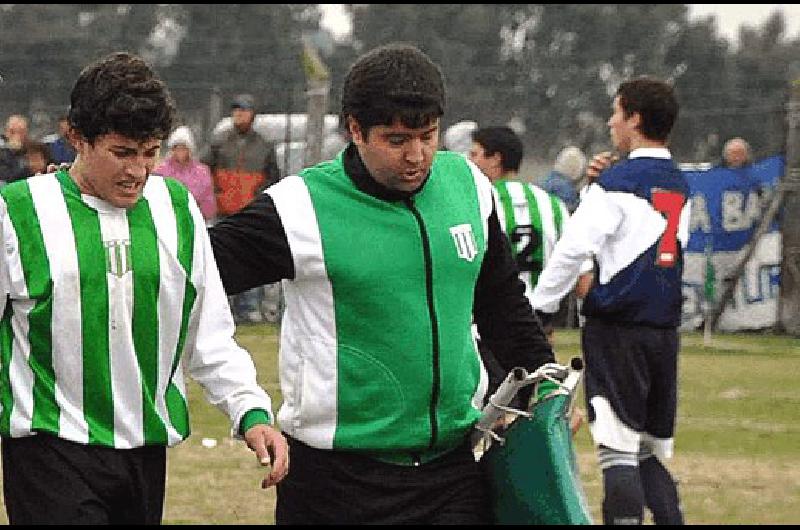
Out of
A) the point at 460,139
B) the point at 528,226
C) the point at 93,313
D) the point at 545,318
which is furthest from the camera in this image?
the point at 460,139

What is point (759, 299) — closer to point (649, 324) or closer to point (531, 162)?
point (531, 162)

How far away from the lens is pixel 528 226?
29.7 ft

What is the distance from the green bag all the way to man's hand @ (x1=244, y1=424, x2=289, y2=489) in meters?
0.57

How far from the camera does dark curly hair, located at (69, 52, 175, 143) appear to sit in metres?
4.50

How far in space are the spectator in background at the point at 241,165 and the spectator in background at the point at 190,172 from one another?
0.87ft

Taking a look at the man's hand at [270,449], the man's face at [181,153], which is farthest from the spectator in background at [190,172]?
the man's hand at [270,449]

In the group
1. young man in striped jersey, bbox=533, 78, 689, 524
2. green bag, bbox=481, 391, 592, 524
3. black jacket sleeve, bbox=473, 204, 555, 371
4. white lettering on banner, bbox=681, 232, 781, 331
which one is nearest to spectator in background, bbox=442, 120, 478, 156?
young man in striped jersey, bbox=533, 78, 689, 524

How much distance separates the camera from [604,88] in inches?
1013

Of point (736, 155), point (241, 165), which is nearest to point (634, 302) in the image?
point (241, 165)

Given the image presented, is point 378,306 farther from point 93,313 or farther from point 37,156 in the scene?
point 37,156

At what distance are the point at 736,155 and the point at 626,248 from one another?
10.7 metres

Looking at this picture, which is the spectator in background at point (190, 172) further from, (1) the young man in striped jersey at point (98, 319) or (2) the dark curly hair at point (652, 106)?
(1) the young man in striped jersey at point (98, 319)

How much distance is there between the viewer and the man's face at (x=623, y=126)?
8391 millimetres

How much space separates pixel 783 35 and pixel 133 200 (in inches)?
1530
